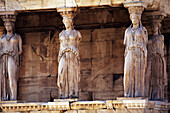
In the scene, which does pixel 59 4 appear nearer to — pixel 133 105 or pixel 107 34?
pixel 107 34

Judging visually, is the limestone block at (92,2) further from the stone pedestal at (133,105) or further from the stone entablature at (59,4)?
the stone pedestal at (133,105)

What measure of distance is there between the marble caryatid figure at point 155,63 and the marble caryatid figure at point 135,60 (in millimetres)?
1164

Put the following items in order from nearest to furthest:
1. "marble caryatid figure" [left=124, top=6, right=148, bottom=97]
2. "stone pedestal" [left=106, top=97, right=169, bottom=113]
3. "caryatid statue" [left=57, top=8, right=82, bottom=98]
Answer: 1. "stone pedestal" [left=106, top=97, right=169, bottom=113]
2. "marble caryatid figure" [left=124, top=6, right=148, bottom=97]
3. "caryatid statue" [left=57, top=8, right=82, bottom=98]

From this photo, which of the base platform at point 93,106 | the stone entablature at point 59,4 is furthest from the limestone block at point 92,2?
the base platform at point 93,106

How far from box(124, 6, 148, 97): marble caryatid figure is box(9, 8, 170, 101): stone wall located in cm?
256

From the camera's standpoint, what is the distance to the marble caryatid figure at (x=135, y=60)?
25797 millimetres

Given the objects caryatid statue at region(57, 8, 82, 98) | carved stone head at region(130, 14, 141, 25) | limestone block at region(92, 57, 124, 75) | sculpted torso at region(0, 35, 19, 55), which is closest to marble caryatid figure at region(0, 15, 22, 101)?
sculpted torso at region(0, 35, 19, 55)

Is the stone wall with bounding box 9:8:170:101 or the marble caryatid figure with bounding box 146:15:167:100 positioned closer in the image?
the marble caryatid figure with bounding box 146:15:167:100

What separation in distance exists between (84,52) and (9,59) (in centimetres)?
315

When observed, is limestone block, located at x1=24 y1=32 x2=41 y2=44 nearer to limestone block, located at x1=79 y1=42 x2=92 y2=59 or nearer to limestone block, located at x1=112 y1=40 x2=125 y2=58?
limestone block, located at x1=79 y1=42 x2=92 y2=59

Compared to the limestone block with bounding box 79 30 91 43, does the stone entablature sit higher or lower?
higher

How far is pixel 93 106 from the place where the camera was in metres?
26.0

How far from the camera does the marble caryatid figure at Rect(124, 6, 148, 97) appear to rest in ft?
84.6

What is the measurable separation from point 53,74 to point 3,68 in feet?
9.14
